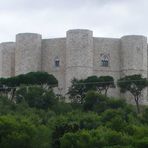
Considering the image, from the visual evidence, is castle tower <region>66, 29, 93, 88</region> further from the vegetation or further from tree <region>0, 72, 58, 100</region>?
the vegetation

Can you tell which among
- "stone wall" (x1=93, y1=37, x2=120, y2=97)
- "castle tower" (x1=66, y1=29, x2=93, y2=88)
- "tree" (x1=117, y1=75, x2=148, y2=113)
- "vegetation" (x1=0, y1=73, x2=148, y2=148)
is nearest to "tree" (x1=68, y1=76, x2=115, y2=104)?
"tree" (x1=117, y1=75, x2=148, y2=113)

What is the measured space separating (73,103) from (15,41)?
36.7ft

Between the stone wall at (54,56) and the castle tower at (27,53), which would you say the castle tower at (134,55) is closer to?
the stone wall at (54,56)

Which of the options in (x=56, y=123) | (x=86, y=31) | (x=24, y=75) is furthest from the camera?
(x=86, y=31)

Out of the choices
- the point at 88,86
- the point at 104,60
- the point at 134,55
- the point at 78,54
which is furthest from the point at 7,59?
the point at 88,86

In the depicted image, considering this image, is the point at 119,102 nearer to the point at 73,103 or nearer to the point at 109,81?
the point at 73,103

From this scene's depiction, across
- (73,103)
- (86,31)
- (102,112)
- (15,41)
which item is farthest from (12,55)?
(102,112)

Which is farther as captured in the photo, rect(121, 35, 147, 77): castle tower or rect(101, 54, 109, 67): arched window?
rect(101, 54, 109, 67): arched window

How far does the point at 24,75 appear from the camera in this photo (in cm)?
4947

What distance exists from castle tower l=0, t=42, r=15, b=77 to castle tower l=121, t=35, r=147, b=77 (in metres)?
7.38

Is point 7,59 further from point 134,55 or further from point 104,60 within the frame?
point 134,55

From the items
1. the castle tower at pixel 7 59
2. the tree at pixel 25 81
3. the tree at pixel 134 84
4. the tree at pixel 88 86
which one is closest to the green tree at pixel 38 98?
the tree at pixel 88 86

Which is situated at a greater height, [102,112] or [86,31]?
[86,31]

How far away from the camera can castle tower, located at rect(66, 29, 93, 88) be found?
52.6m
